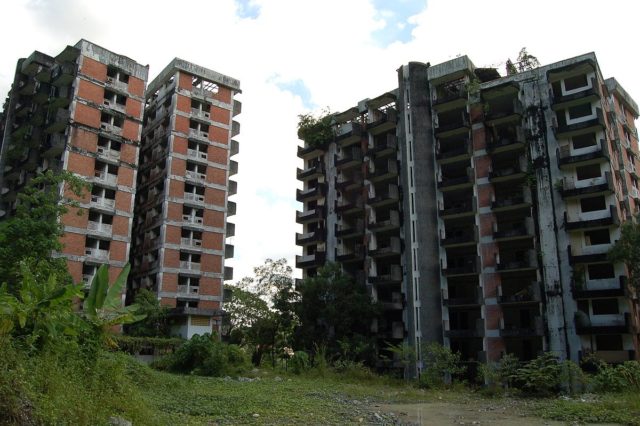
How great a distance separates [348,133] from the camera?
159 ft

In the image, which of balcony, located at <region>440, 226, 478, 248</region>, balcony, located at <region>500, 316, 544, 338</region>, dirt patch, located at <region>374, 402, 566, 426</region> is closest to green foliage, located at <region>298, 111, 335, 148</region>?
balcony, located at <region>440, 226, 478, 248</region>

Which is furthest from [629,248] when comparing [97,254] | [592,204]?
[97,254]

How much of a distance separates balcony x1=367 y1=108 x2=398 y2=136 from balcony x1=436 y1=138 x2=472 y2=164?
464cm

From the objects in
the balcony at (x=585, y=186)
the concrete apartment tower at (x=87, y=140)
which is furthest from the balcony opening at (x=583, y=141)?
the concrete apartment tower at (x=87, y=140)

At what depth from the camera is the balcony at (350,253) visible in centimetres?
4584

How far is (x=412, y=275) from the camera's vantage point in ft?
132

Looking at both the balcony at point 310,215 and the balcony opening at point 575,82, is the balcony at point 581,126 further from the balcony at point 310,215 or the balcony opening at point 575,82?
the balcony at point 310,215

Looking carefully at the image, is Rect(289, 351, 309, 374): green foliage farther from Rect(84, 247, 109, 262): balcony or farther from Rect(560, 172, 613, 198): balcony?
Rect(560, 172, 613, 198): balcony

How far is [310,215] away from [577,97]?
25789 mm

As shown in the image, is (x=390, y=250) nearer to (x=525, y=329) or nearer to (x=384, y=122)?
(x=384, y=122)

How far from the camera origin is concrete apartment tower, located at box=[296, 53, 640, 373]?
34250mm

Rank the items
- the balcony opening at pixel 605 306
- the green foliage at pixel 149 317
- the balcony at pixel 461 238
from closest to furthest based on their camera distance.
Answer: the balcony opening at pixel 605 306 < the balcony at pixel 461 238 < the green foliage at pixel 149 317

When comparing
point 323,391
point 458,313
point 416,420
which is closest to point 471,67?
point 458,313

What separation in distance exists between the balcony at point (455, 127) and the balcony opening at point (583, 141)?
25.2 feet
